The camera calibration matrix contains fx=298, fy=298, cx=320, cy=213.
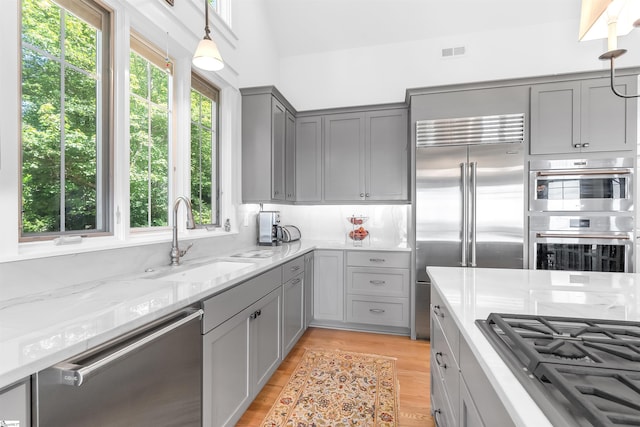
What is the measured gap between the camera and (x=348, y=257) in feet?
10.8

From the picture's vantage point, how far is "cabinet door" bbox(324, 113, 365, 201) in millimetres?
3617

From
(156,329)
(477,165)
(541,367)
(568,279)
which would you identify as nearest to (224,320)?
(156,329)

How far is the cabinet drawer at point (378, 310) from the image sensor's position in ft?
10.5

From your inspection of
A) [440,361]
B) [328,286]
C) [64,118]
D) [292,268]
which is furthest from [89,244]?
[328,286]

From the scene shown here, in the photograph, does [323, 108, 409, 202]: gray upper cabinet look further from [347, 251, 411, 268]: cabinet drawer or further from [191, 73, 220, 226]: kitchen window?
[191, 73, 220, 226]: kitchen window

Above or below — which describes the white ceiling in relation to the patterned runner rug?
above

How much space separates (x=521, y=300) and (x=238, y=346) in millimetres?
1445

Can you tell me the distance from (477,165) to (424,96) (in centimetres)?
89

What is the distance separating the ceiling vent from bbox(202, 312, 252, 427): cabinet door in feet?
12.2

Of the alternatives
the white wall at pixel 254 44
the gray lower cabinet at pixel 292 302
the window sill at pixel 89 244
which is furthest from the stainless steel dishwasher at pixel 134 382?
the white wall at pixel 254 44

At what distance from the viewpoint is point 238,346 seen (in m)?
1.72

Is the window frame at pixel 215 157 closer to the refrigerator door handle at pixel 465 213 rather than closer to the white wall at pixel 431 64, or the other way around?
the white wall at pixel 431 64

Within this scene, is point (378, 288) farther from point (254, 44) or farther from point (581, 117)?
point (254, 44)

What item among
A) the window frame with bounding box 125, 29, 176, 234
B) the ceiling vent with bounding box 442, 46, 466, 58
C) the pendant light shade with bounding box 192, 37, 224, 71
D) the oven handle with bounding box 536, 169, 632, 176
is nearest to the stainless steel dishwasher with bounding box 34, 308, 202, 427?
the window frame with bounding box 125, 29, 176, 234
